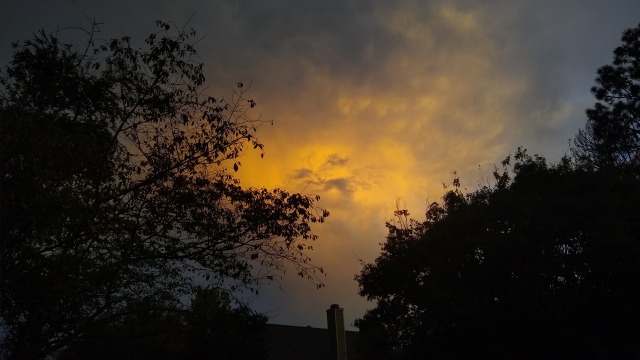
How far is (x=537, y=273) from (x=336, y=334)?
21280 mm

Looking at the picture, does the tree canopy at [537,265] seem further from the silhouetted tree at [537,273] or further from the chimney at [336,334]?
the chimney at [336,334]

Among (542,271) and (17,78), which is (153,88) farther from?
(542,271)

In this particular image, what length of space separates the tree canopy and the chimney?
1496cm

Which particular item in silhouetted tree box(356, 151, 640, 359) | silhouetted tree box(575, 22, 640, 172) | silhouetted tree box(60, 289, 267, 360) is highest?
silhouetted tree box(575, 22, 640, 172)

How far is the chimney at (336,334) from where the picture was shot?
3775 centimetres

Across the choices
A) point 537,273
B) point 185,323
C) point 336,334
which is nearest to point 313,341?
point 336,334

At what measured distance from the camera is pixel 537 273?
19031 mm

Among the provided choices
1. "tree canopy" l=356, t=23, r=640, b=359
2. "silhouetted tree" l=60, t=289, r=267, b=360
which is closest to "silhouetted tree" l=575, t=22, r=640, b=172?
"tree canopy" l=356, t=23, r=640, b=359

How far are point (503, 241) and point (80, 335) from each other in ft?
44.5

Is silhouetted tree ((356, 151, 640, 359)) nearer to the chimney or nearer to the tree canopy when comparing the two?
the tree canopy

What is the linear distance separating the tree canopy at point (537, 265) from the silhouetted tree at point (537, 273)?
1.3 inches

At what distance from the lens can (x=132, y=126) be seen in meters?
10.8

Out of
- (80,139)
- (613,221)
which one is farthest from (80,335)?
(613,221)

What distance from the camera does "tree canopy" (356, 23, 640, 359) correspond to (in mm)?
18812
